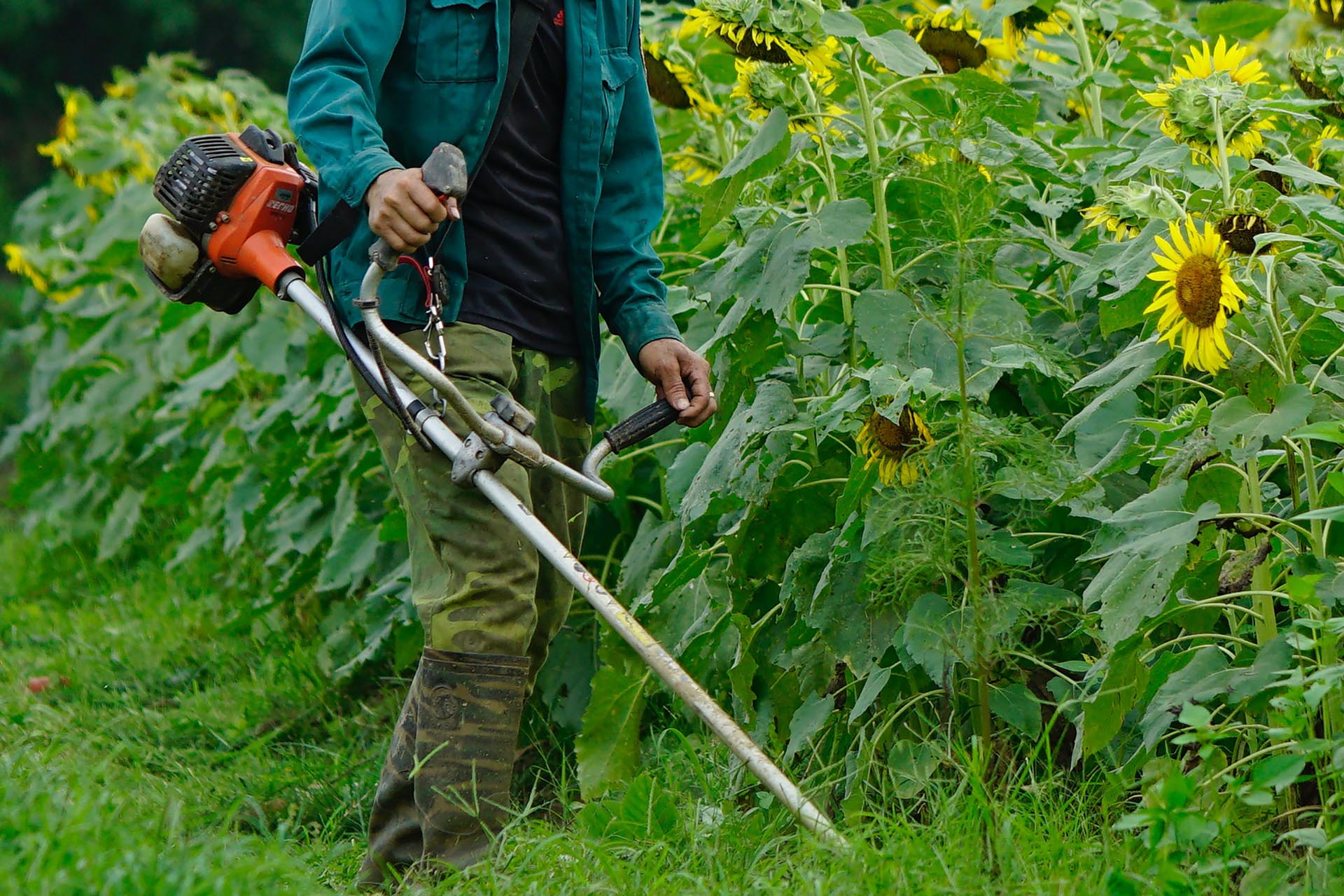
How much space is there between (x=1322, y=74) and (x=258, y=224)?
2144 millimetres

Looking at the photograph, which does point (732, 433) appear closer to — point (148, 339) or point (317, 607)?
point (317, 607)

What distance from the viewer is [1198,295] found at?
2.50m

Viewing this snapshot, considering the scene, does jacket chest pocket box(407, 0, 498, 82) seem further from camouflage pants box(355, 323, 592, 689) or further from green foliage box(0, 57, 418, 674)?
green foliage box(0, 57, 418, 674)

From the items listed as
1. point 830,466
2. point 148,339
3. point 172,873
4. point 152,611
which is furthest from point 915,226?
point 148,339

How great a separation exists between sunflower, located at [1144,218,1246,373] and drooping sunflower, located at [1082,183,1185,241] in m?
0.12

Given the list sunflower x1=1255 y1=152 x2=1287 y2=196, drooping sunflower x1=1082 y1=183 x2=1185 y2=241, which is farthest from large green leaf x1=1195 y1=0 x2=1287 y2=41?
drooping sunflower x1=1082 y1=183 x2=1185 y2=241

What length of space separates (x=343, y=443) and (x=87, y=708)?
40.4 inches

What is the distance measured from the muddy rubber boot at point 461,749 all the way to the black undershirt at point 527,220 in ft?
2.05

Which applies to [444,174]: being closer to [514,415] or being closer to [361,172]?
[361,172]

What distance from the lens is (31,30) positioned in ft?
48.1

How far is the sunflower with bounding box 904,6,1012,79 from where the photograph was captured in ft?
12.5

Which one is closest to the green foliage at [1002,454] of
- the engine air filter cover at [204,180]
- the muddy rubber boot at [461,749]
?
the muddy rubber boot at [461,749]

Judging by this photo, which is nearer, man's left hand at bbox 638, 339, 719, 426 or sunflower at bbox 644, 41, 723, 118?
man's left hand at bbox 638, 339, 719, 426

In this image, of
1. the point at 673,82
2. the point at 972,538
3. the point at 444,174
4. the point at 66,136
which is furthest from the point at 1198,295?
the point at 66,136
